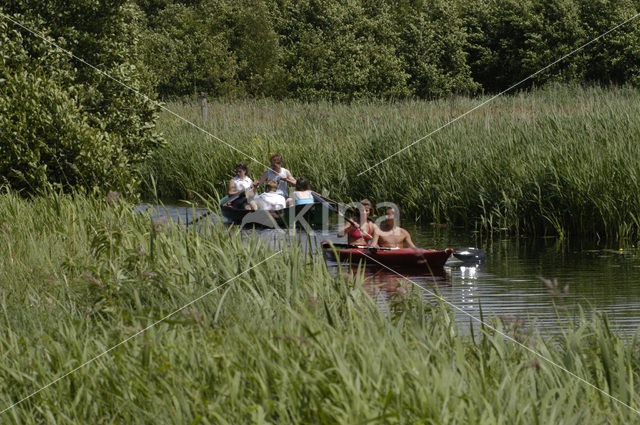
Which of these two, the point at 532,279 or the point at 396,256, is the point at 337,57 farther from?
the point at 532,279

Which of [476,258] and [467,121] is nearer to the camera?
[476,258]

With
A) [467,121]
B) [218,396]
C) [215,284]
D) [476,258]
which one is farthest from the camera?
[467,121]

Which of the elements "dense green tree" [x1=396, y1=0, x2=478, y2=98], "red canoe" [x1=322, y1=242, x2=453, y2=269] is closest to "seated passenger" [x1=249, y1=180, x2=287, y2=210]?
"red canoe" [x1=322, y1=242, x2=453, y2=269]

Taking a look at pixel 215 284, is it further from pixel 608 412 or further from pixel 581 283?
pixel 581 283

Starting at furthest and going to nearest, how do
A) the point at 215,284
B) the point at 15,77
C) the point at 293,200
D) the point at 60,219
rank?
the point at 293,200, the point at 15,77, the point at 60,219, the point at 215,284

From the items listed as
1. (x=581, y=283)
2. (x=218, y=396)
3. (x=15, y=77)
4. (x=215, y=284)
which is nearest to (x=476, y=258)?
(x=581, y=283)

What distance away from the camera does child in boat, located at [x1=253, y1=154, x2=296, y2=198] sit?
1578 centimetres

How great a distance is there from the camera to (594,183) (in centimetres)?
1226

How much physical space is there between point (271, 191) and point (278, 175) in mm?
853

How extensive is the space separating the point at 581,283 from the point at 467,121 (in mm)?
7463

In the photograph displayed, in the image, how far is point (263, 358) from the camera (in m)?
4.14

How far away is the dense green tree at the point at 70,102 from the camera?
1162 centimetres

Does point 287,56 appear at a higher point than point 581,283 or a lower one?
Result: higher

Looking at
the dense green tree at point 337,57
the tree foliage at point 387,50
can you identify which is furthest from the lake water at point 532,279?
the dense green tree at point 337,57
